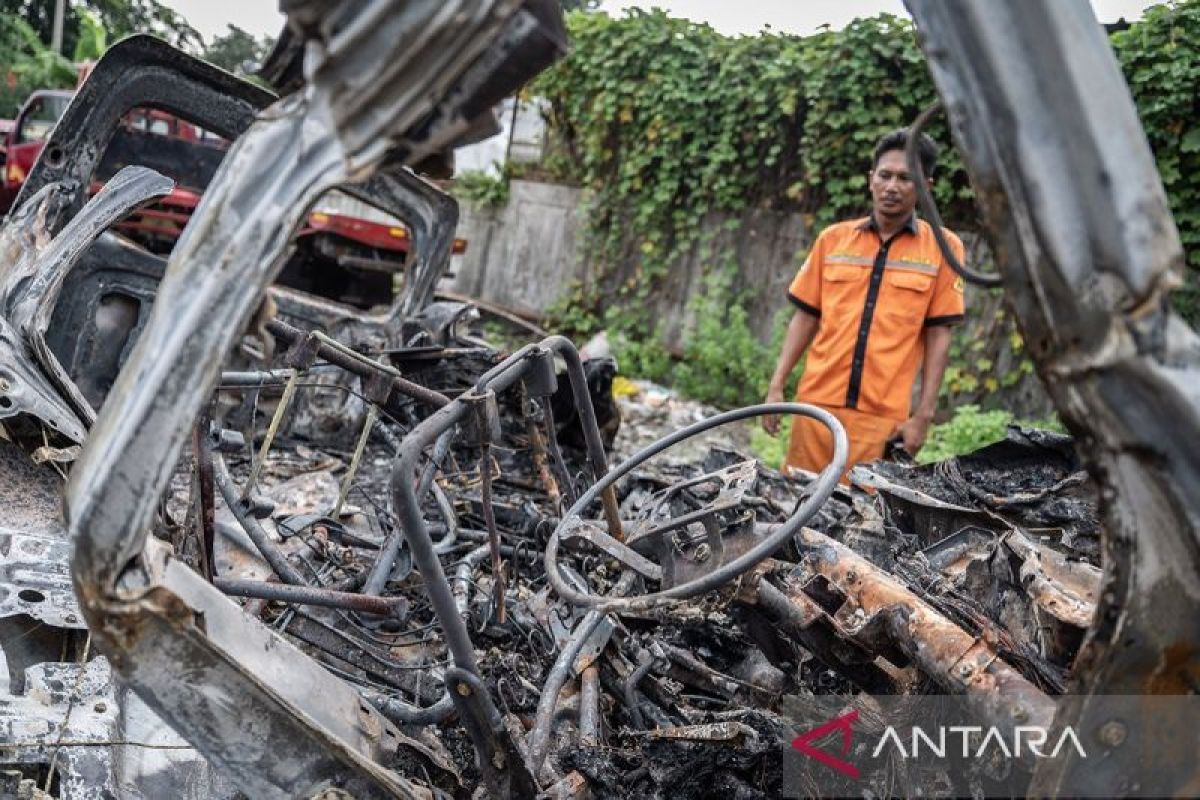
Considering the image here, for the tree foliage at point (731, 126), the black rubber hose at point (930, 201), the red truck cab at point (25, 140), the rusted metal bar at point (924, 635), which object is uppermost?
the red truck cab at point (25, 140)

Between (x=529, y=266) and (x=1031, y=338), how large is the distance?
10271 millimetres

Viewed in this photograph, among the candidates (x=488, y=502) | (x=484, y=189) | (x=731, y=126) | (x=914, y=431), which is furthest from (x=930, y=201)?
(x=484, y=189)

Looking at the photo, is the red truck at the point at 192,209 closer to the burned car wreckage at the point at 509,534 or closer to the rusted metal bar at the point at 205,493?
the burned car wreckage at the point at 509,534

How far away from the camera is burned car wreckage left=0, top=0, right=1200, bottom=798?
3.65ft

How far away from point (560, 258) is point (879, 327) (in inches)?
276

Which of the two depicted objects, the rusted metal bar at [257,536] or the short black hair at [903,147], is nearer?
the rusted metal bar at [257,536]

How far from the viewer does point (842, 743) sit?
1961mm

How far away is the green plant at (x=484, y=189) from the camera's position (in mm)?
11375

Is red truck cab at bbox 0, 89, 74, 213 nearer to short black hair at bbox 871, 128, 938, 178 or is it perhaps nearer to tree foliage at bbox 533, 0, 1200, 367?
tree foliage at bbox 533, 0, 1200, 367

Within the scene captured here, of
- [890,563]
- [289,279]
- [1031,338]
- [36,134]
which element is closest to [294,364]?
[890,563]

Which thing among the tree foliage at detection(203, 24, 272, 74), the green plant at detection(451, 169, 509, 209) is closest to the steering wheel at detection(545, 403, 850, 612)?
the green plant at detection(451, 169, 509, 209)

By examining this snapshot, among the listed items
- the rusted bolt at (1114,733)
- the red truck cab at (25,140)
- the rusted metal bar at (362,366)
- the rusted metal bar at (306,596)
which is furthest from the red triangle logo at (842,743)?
the red truck cab at (25,140)

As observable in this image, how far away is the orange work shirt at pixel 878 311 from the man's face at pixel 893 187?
106 mm

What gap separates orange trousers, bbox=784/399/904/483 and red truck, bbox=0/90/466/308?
194 inches
